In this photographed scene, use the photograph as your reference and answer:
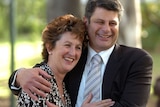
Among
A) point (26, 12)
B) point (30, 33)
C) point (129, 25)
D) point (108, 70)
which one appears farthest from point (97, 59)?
point (30, 33)

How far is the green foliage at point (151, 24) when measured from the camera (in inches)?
799

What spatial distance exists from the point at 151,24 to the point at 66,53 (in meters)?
18.4

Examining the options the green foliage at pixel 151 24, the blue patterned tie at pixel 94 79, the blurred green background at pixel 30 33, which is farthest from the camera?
the green foliage at pixel 151 24

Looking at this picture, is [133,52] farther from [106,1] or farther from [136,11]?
[136,11]

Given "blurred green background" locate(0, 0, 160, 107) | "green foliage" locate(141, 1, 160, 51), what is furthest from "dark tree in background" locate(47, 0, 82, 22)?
"green foliage" locate(141, 1, 160, 51)

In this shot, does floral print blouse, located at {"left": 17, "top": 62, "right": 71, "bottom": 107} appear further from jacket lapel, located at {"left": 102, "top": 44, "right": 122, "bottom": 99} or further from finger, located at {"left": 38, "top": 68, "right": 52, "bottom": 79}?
jacket lapel, located at {"left": 102, "top": 44, "right": 122, "bottom": 99}

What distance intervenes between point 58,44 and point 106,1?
463mm

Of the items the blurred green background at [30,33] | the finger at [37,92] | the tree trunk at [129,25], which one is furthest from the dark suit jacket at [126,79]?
the blurred green background at [30,33]

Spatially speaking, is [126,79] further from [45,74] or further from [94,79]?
[45,74]

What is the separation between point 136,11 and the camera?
6.66 metres

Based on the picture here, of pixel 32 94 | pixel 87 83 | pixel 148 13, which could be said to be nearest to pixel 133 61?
pixel 87 83

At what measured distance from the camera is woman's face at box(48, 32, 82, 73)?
10.3 feet

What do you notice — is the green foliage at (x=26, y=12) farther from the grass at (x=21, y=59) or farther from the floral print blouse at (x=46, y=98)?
the floral print blouse at (x=46, y=98)

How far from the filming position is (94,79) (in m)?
3.30
